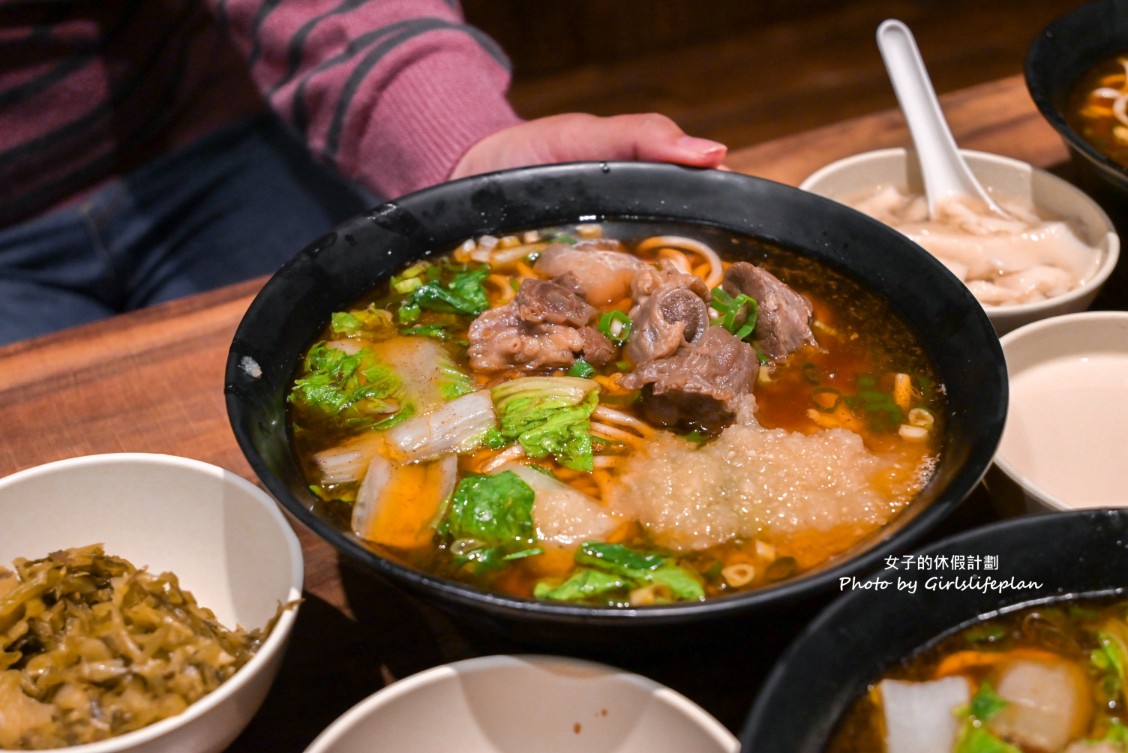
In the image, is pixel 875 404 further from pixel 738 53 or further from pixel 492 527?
pixel 738 53

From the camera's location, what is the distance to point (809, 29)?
22.4 ft

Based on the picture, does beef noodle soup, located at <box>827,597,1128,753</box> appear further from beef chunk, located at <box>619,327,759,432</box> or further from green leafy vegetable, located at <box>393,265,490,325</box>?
green leafy vegetable, located at <box>393,265,490,325</box>

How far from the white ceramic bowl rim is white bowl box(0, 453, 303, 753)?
67.4 inches

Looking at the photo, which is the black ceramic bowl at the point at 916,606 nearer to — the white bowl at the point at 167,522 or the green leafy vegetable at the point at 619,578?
the green leafy vegetable at the point at 619,578

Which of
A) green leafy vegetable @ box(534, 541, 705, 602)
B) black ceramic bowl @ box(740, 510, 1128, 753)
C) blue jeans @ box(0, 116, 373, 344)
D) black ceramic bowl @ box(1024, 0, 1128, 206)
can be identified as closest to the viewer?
black ceramic bowl @ box(740, 510, 1128, 753)

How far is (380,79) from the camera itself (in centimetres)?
303

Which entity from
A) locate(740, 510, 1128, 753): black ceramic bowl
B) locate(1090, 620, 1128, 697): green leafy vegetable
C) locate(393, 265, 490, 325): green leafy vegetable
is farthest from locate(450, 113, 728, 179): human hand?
locate(1090, 620, 1128, 697): green leafy vegetable

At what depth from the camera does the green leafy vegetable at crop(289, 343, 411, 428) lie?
1.89m

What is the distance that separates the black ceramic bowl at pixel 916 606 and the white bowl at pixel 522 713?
0.16 meters

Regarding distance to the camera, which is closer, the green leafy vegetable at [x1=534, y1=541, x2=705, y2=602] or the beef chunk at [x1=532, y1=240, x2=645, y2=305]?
the green leafy vegetable at [x1=534, y1=541, x2=705, y2=602]

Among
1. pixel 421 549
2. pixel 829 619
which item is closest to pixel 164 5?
pixel 421 549

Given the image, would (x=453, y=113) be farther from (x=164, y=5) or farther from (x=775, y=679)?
(x=775, y=679)

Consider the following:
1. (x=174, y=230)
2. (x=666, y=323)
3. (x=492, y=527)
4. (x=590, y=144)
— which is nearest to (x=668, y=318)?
(x=666, y=323)

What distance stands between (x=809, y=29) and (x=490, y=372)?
581cm
